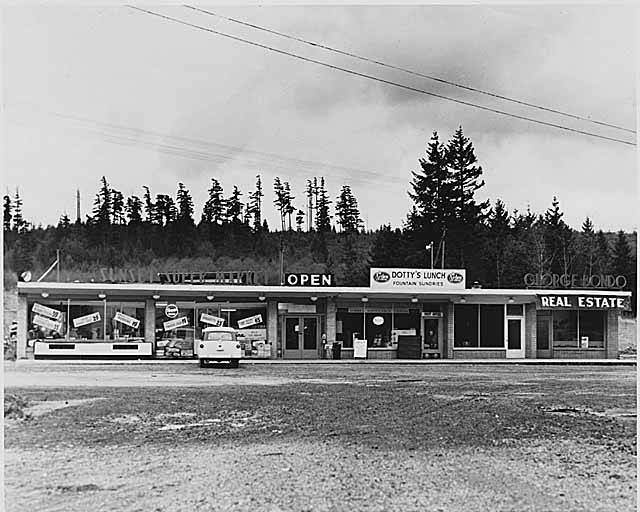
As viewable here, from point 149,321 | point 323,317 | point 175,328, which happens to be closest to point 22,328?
point 149,321

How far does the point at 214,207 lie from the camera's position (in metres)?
56.8

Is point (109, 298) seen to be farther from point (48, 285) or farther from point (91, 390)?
point (91, 390)

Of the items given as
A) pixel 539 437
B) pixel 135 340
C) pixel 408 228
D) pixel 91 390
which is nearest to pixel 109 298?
pixel 135 340

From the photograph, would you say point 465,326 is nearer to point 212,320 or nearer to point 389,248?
point 212,320

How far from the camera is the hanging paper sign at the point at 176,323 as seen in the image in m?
38.9

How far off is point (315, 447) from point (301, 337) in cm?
2257

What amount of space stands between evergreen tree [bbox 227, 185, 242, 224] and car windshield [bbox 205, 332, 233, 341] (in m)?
22.1

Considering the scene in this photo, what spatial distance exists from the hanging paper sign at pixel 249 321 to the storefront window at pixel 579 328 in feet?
46.0

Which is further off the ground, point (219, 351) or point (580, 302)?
point (580, 302)

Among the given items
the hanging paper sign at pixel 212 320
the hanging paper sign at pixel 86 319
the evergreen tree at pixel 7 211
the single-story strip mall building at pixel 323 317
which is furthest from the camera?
the hanging paper sign at pixel 212 320

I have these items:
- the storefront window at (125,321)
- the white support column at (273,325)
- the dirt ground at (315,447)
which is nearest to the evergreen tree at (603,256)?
the white support column at (273,325)

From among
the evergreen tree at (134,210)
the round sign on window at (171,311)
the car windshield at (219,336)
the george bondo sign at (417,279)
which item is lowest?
the car windshield at (219,336)

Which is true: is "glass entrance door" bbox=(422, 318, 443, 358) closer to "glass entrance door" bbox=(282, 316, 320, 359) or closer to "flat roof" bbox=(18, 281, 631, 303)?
"flat roof" bbox=(18, 281, 631, 303)

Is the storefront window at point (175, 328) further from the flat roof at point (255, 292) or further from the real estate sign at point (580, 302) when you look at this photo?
the real estate sign at point (580, 302)
